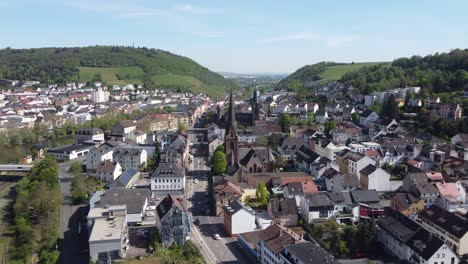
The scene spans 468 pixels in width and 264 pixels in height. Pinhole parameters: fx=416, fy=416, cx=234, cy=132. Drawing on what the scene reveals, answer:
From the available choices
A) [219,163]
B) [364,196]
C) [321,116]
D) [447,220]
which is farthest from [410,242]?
[321,116]

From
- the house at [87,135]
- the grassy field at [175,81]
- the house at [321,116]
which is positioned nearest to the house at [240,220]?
the house at [87,135]

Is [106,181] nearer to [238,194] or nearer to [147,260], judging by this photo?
[238,194]

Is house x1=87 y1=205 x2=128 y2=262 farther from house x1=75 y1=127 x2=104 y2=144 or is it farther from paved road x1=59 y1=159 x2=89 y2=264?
house x1=75 y1=127 x2=104 y2=144

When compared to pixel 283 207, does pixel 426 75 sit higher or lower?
higher

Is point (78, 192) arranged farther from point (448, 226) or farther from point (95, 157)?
point (448, 226)

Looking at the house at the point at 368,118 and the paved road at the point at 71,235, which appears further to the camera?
the house at the point at 368,118

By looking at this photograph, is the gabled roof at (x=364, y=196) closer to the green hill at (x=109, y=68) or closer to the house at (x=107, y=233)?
the house at (x=107, y=233)
